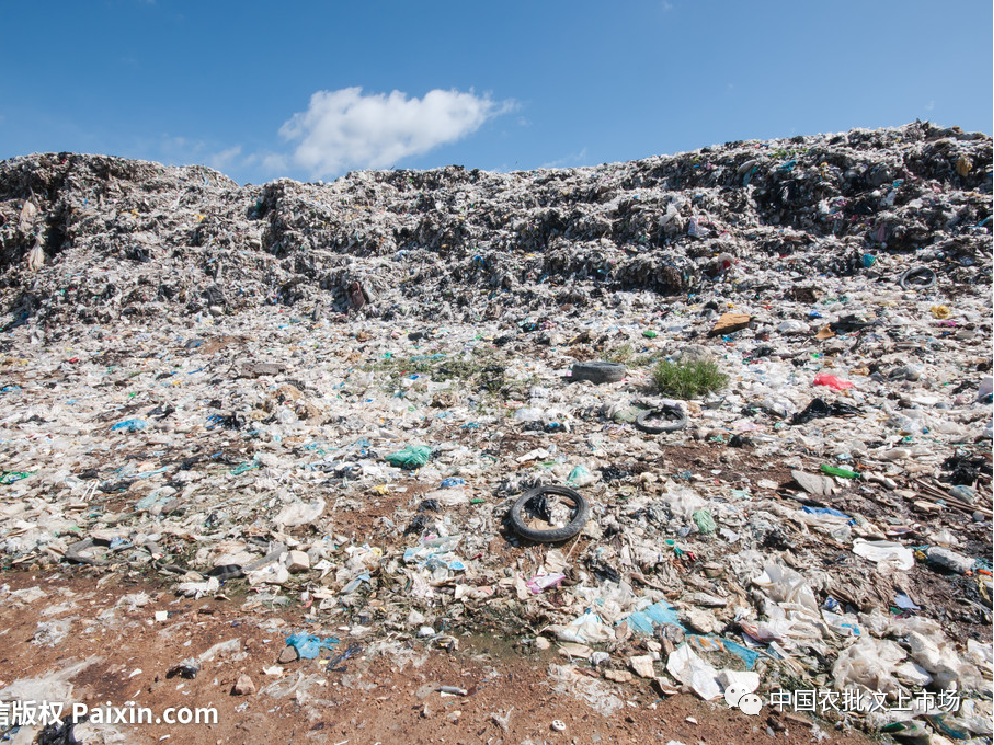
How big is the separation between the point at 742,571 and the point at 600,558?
748 mm

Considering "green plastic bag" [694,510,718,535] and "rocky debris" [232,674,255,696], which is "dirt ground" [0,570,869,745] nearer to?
"rocky debris" [232,674,255,696]

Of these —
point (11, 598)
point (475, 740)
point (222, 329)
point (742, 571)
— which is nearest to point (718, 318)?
point (742, 571)

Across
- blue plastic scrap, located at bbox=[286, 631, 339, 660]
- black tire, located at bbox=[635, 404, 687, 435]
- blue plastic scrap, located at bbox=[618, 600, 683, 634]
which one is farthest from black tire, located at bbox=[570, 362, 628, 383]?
blue plastic scrap, located at bbox=[286, 631, 339, 660]

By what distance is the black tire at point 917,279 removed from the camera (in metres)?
6.90

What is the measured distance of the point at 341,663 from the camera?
221cm

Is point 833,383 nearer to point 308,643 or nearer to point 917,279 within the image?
point 917,279

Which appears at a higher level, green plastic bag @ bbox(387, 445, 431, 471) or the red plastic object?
the red plastic object

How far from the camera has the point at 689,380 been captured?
489 centimetres

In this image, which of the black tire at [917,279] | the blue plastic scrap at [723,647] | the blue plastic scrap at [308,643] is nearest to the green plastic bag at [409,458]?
the blue plastic scrap at [308,643]

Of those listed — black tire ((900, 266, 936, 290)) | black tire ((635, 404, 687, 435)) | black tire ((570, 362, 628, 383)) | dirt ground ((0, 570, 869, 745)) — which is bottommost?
Answer: dirt ground ((0, 570, 869, 745))

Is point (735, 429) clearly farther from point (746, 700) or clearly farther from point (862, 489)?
point (746, 700)

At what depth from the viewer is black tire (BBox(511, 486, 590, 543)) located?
2.87 meters

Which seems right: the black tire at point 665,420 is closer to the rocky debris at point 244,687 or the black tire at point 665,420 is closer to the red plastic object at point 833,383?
the red plastic object at point 833,383

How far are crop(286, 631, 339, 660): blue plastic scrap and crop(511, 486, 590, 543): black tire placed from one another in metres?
1.19
